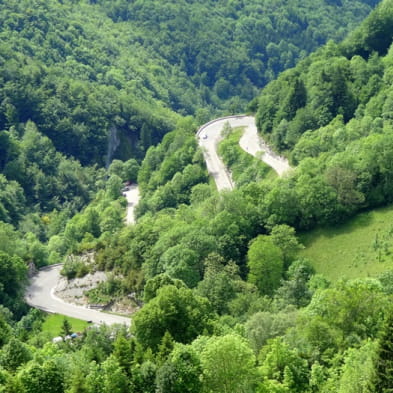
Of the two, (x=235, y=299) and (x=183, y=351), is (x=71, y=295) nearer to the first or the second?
(x=235, y=299)

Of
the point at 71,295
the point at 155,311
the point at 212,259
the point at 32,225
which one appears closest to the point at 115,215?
the point at 32,225

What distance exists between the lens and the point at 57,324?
287ft

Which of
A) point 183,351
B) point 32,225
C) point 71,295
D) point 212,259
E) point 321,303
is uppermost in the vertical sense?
point 183,351

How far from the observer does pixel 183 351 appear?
47656 mm

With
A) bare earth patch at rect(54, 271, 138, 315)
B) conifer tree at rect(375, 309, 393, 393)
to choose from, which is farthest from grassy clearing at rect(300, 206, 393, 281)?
conifer tree at rect(375, 309, 393, 393)

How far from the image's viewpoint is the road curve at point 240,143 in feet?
397

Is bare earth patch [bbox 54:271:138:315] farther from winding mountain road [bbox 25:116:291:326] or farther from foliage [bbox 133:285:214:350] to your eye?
foliage [bbox 133:285:214:350]

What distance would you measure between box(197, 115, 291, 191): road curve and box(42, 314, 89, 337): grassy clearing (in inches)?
1290

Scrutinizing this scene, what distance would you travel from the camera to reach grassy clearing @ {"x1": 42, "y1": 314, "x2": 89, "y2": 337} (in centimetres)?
8474

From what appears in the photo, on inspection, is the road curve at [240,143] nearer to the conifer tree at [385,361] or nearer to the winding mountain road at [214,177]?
the winding mountain road at [214,177]

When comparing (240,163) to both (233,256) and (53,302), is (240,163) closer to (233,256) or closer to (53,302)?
(233,256)

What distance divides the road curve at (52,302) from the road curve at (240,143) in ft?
92.4

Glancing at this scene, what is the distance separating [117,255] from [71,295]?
7823 mm

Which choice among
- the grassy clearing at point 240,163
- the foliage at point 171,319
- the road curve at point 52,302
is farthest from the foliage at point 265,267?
the grassy clearing at point 240,163
